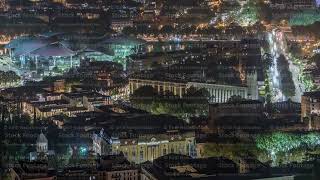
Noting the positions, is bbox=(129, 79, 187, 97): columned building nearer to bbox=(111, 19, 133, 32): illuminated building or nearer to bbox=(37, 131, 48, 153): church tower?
bbox=(37, 131, 48, 153): church tower

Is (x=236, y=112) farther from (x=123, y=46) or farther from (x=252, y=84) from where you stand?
(x=123, y=46)

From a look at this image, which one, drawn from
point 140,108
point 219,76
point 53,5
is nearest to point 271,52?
point 219,76

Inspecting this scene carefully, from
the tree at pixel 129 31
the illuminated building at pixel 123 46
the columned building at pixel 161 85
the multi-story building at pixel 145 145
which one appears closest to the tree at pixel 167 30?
the tree at pixel 129 31

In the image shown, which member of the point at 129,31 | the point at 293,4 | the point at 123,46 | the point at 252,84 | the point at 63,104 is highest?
the point at 293,4

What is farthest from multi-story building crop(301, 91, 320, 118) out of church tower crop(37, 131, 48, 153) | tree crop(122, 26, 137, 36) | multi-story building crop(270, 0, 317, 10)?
multi-story building crop(270, 0, 317, 10)

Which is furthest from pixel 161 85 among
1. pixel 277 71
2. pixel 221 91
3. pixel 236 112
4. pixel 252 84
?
pixel 236 112

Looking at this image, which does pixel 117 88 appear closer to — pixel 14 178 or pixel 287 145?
pixel 287 145

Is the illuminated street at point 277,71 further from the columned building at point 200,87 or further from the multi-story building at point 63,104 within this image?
the multi-story building at point 63,104
